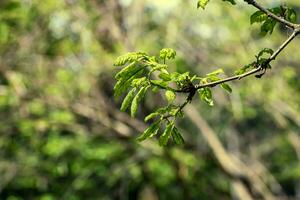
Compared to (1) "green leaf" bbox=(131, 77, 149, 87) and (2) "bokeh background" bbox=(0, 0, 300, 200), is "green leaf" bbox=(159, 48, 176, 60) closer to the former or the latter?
(1) "green leaf" bbox=(131, 77, 149, 87)

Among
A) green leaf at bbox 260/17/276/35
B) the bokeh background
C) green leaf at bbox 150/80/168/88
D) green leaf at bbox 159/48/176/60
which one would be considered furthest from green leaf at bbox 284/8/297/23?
the bokeh background

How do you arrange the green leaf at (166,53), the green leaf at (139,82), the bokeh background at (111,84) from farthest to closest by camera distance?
the bokeh background at (111,84), the green leaf at (166,53), the green leaf at (139,82)

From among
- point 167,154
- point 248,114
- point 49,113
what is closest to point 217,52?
point 248,114

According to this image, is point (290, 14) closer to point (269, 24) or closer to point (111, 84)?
point (269, 24)

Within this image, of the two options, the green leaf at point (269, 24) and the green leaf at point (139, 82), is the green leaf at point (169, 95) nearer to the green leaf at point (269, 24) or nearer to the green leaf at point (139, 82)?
the green leaf at point (139, 82)

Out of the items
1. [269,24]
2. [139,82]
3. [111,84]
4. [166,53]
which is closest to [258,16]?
[269,24]

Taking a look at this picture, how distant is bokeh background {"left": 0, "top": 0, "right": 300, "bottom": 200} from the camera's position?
7527mm

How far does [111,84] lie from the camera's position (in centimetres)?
889

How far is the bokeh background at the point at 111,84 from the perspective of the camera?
24.7ft

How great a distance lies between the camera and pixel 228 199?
9867mm

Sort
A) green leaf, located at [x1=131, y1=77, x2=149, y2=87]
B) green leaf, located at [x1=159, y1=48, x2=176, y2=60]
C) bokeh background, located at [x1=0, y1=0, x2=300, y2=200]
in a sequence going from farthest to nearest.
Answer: bokeh background, located at [x1=0, y1=0, x2=300, y2=200] → green leaf, located at [x1=159, y1=48, x2=176, y2=60] → green leaf, located at [x1=131, y1=77, x2=149, y2=87]

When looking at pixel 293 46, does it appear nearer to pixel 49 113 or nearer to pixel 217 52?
pixel 217 52

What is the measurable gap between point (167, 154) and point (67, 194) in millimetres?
1573

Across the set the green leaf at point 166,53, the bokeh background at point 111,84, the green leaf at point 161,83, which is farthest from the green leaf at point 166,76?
the bokeh background at point 111,84
